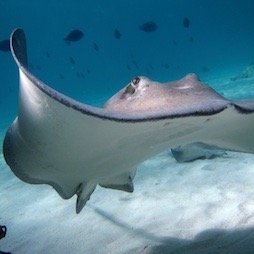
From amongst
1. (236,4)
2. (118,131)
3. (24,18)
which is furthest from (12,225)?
(236,4)

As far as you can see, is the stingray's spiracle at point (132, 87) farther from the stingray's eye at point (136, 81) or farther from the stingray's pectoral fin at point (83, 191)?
the stingray's pectoral fin at point (83, 191)

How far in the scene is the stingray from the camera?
5.63ft

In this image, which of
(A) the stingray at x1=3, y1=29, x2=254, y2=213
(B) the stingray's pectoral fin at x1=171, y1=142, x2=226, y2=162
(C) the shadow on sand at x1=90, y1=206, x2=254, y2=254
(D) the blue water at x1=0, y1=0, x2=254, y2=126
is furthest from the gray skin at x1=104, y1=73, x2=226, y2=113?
(D) the blue water at x1=0, y1=0, x2=254, y2=126

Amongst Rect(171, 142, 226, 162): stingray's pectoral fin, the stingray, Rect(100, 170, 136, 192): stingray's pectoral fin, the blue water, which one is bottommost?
the blue water

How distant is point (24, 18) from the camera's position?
248 ft

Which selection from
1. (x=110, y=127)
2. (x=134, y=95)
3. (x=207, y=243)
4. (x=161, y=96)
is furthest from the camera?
(x=207, y=243)

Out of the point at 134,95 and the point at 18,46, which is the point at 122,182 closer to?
the point at 134,95

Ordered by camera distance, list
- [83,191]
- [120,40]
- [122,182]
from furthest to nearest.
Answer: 1. [120,40]
2. [122,182]
3. [83,191]

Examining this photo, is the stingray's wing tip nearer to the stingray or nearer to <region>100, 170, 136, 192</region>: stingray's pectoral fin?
the stingray

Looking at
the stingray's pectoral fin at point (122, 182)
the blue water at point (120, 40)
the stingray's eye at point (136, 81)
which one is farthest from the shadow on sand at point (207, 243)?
the blue water at point (120, 40)

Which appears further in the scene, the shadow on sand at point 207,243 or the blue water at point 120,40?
the blue water at point 120,40

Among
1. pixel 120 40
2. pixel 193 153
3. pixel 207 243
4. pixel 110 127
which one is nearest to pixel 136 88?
pixel 110 127

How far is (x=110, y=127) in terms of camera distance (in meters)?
1.79

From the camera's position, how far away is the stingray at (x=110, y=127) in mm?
1716
